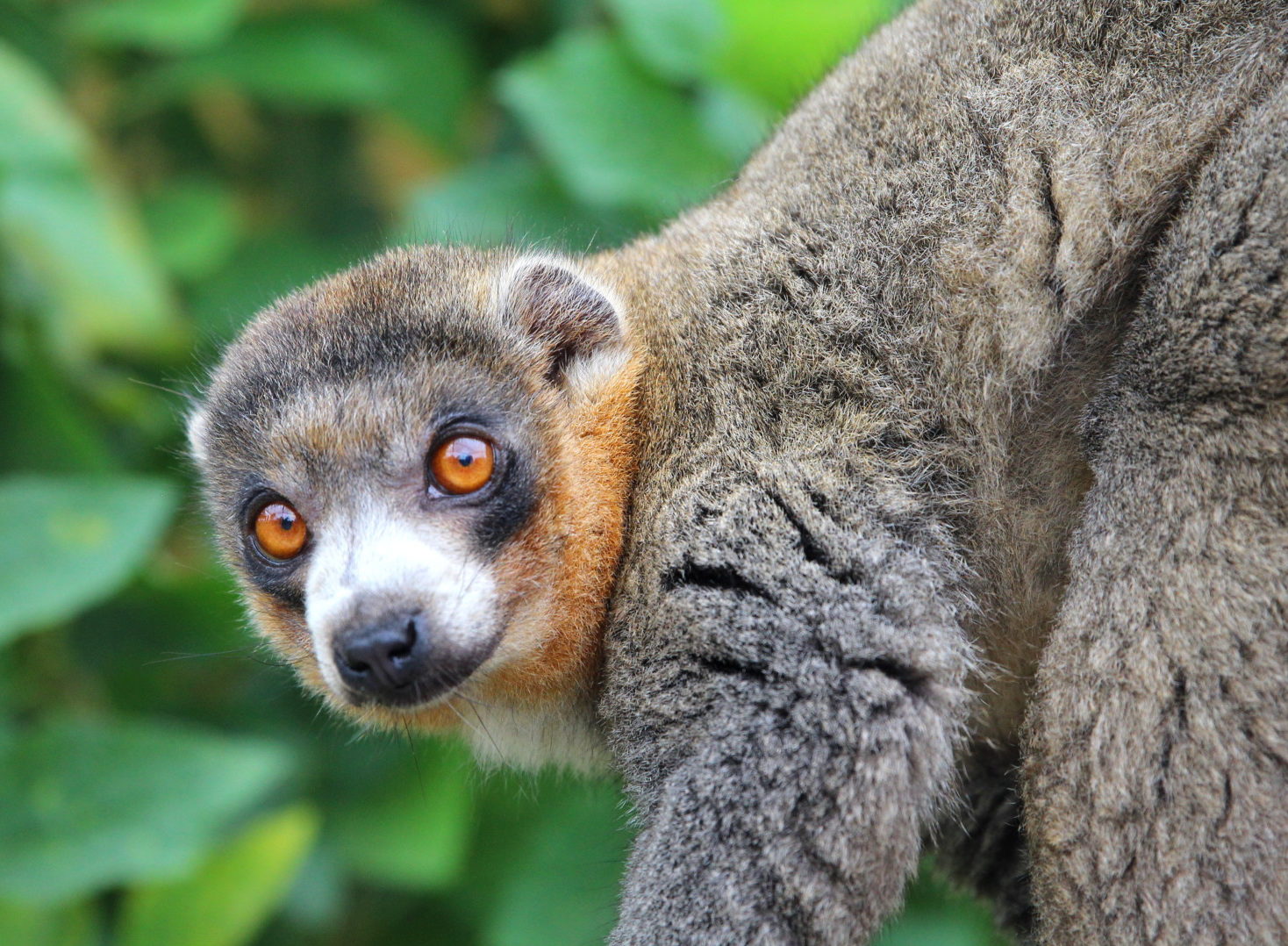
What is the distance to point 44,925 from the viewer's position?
17.7ft

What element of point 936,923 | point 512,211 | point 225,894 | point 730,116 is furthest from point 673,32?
point 225,894

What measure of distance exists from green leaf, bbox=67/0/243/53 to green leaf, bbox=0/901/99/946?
419cm

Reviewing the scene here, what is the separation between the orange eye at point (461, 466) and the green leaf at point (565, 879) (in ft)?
5.32

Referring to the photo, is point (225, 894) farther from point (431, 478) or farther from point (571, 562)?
point (571, 562)

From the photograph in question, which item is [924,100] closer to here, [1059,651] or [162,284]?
[1059,651]

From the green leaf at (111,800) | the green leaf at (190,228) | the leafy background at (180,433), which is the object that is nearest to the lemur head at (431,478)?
the leafy background at (180,433)

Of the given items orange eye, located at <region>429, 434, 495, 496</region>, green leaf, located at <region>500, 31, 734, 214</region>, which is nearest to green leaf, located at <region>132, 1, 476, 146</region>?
green leaf, located at <region>500, 31, 734, 214</region>

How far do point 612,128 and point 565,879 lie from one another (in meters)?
3.51

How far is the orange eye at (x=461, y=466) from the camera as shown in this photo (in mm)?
4293

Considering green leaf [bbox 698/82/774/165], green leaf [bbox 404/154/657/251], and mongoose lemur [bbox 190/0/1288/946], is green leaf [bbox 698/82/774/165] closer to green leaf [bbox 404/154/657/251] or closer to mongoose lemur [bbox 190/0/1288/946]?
green leaf [bbox 404/154/657/251]

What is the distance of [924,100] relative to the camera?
4215 mm

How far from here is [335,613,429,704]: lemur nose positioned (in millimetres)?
3934

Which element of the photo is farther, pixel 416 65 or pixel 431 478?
pixel 416 65

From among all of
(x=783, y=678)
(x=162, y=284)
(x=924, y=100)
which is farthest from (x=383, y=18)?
(x=783, y=678)
